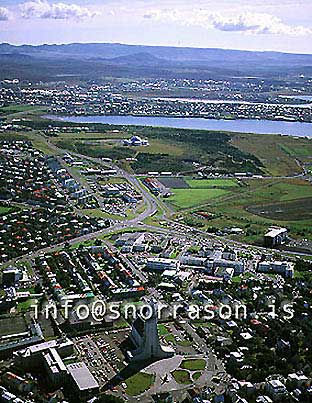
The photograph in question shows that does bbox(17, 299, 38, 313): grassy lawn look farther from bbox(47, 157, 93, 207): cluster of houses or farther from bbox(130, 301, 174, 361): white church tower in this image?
bbox(47, 157, 93, 207): cluster of houses

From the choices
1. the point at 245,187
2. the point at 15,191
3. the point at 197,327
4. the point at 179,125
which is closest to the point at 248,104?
the point at 179,125

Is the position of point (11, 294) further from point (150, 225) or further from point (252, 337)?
point (150, 225)

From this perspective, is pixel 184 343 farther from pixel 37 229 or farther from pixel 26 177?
pixel 26 177

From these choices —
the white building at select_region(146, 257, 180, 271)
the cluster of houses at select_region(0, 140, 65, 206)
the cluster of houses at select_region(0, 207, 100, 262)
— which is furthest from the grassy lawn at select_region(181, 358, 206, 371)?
the cluster of houses at select_region(0, 140, 65, 206)

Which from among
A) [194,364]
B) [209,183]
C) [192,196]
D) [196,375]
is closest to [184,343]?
[194,364]

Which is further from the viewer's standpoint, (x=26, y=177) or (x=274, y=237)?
(x=26, y=177)

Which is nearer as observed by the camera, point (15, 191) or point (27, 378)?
point (27, 378)

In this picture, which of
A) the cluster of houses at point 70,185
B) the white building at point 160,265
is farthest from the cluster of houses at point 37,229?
the white building at point 160,265
